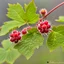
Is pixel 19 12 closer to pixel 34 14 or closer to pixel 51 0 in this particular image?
pixel 34 14

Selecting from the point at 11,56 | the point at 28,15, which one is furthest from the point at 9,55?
the point at 28,15

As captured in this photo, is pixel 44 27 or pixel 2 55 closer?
pixel 44 27

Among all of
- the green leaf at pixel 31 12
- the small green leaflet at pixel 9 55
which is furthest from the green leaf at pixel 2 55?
the green leaf at pixel 31 12

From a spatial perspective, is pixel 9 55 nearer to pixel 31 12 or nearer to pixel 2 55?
pixel 2 55

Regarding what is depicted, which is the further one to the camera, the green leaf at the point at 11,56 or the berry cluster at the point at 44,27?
the green leaf at the point at 11,56

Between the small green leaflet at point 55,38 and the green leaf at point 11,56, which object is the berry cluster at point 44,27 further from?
the green leaf at point 11,56
